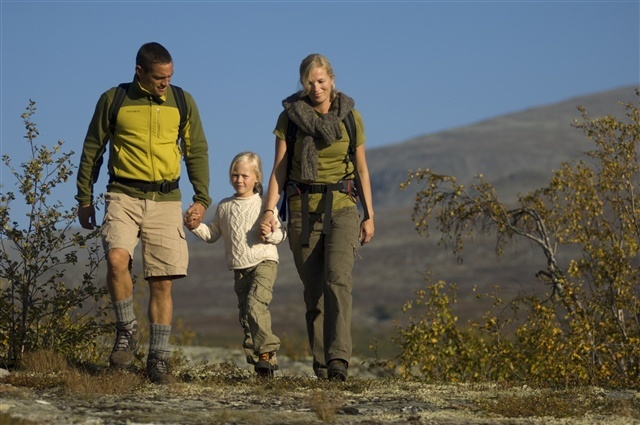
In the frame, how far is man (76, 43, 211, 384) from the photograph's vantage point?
8367 mm

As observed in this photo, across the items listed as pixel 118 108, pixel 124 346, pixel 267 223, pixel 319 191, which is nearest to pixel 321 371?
pixel 267 223

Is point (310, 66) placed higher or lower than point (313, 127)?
higher

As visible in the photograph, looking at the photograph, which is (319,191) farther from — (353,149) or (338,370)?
(338,370)

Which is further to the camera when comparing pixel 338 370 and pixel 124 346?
pixel 338 370

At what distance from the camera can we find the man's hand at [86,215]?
8.60 meters

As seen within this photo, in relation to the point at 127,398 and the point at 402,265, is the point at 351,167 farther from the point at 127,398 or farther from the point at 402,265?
the point at 402,265

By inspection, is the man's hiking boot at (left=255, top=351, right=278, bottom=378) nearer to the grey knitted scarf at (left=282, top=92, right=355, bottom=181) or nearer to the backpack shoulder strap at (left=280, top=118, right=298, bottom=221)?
the backpack shoulder strap at (left=280, top=118, right=298, bottom=221)

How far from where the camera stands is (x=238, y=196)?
364 inches

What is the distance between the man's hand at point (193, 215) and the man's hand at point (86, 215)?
26.6 inches

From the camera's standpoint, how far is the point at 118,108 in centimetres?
838

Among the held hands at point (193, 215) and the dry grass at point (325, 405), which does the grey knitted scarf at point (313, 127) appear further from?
the dry grass at point (325, 405)

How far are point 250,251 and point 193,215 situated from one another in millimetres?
616

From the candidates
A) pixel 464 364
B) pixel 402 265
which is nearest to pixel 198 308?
pixel 402 265

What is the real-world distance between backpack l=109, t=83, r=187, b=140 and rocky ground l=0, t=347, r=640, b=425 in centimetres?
188
